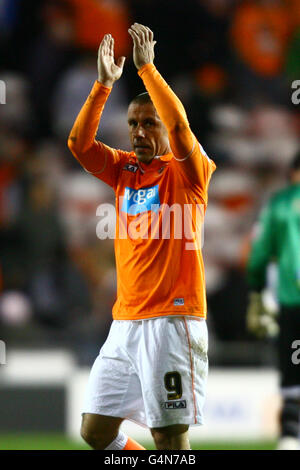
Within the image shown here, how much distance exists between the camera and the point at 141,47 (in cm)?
328

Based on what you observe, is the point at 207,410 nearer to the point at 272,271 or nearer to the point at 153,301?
the point at 272,271

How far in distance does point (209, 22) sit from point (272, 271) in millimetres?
3581

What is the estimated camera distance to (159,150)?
11.4 feet

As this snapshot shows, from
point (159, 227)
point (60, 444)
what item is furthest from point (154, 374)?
point (60, 444)

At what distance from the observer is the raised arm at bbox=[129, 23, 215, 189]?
315 cm

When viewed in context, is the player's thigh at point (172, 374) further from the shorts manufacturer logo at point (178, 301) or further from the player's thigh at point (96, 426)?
the player's thigh at point (96, 426)

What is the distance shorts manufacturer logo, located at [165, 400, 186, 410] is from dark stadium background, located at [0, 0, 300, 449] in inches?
119

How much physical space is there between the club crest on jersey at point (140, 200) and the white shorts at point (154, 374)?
44 centimetres

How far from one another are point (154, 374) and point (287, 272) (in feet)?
5.86

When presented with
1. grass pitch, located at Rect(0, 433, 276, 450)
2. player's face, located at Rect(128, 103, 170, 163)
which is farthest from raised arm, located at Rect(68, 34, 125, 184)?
grass pitch, located at Rect(0, 433, 276, 450)
